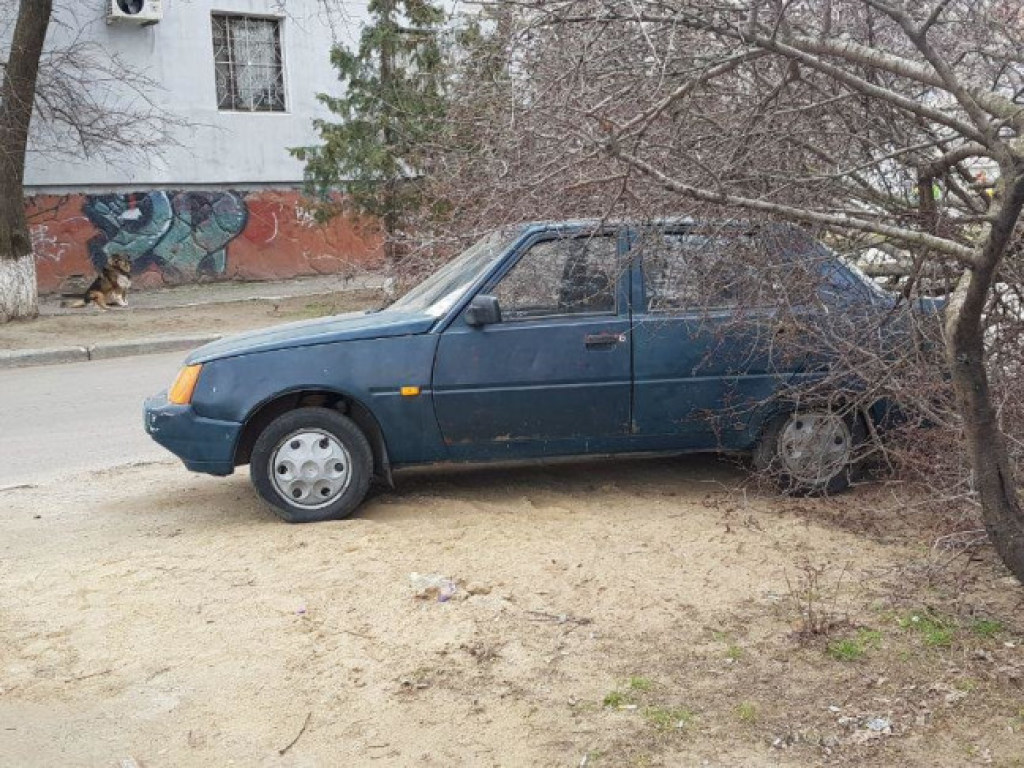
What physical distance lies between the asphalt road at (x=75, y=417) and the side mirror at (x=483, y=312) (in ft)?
10.1

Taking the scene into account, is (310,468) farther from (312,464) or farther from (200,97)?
(200,97)

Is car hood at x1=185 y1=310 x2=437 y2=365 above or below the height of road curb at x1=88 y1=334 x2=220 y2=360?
above

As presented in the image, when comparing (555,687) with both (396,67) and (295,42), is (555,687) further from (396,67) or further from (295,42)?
(295,42)

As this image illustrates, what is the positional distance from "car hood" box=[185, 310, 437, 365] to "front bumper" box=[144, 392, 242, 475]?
297 millimetres

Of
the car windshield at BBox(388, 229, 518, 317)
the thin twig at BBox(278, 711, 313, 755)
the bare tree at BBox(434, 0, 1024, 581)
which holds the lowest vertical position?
the thin twig at BBox(278, 711, 313, 755)

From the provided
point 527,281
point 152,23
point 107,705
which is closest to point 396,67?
point 152,23

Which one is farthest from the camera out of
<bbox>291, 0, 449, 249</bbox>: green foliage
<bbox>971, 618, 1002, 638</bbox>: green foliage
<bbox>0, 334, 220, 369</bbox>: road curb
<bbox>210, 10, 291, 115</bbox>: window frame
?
<bbox>210, 10, 291, 115</bbox>: window frame

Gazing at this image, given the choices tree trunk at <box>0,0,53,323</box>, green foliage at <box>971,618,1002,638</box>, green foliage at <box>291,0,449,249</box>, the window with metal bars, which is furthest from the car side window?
the window with metal bars

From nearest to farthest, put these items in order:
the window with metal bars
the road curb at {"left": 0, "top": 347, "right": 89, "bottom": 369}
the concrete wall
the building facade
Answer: the road curb at {"left": 0, "top": 347, "right": 89, "bottom": 369}
the concrete wall
the building facade
the window with metal bars

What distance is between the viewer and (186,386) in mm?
6148

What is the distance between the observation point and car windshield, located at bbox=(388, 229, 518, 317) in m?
6.28

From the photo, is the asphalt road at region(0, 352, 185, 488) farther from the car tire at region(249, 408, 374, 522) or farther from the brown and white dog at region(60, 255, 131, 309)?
the brown and white dog at region(60, 255, 131, 309)

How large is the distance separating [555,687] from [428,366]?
7.87 feet

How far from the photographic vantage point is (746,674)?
4121mm
